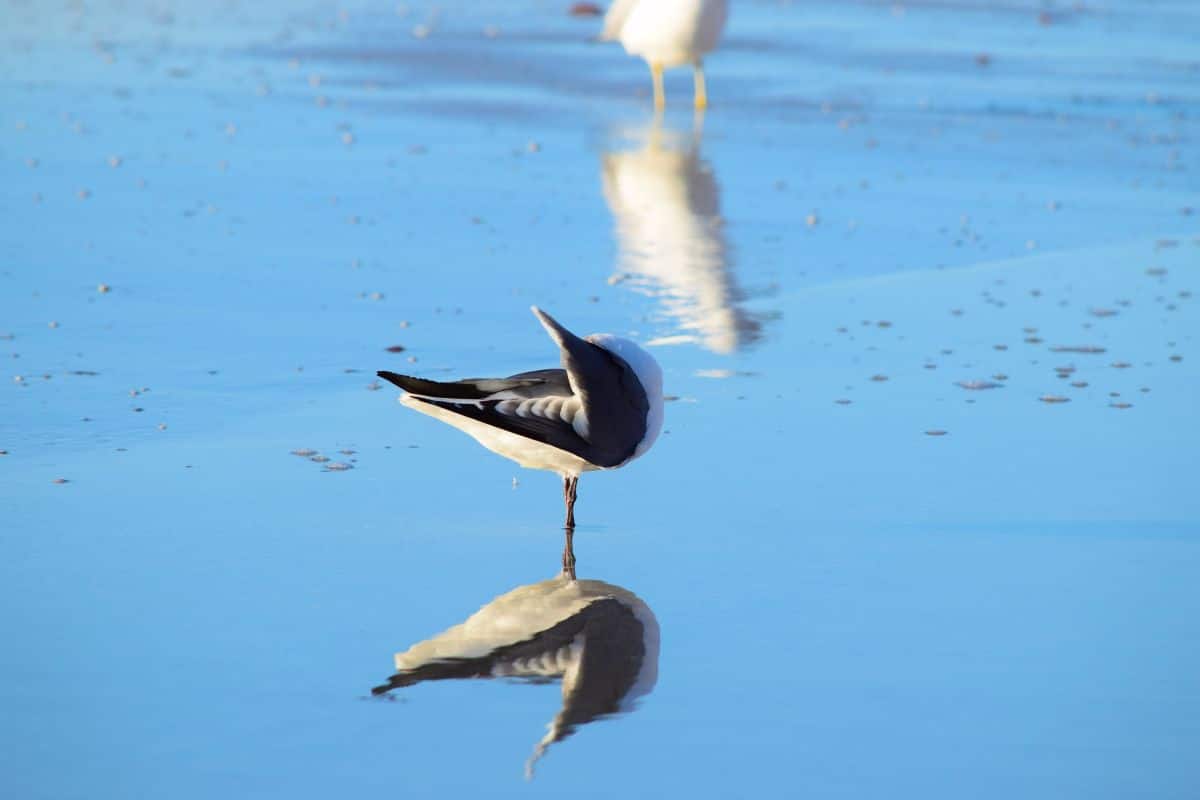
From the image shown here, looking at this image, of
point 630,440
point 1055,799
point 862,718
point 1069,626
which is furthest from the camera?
point 630,440

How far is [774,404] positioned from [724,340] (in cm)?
102

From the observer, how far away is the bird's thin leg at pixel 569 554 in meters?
4.88

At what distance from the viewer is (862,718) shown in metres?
3.95

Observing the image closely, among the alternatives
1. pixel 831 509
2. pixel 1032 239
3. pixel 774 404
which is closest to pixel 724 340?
pixel 774 404

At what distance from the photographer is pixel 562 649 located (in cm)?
435

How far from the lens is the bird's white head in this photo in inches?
195

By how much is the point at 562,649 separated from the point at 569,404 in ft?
2.55

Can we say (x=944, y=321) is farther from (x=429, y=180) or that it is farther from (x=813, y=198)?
(x=429, y=180)

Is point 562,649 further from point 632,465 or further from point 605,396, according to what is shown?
point 632,465

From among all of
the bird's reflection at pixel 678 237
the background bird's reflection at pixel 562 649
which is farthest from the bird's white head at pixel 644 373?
the bird's reflection at pixel 678 237

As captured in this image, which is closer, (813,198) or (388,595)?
(388,595)

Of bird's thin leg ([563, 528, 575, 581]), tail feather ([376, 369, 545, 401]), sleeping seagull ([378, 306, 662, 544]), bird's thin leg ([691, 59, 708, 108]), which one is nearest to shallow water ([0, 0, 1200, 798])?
bird's thin leg ([563, 528, 575, 581])

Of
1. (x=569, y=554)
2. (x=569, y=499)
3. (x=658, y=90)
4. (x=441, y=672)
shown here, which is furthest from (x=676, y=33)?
(x=441, y=672)

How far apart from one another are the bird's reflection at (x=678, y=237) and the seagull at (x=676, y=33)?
181cm
